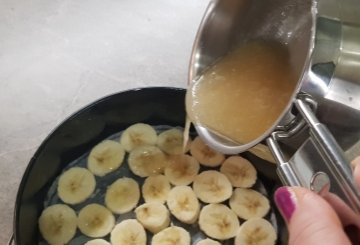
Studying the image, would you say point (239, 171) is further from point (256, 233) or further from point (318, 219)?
point (318, 219)

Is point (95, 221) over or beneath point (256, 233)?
beneath

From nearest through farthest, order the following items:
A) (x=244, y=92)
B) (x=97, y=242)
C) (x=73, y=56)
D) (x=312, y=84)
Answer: (x=312, y=84) → (x=244, y=92) → (x=97, y=242) → (x=73, y=56)

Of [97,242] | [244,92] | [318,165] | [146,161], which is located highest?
[318,165]

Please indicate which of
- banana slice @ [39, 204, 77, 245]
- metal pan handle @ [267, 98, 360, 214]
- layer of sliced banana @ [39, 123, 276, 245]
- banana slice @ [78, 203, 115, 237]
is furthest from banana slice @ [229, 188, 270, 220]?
metal pan handle @ [267, 98, 360, 214]

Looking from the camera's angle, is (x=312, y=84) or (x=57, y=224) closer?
(x=312, y=84)

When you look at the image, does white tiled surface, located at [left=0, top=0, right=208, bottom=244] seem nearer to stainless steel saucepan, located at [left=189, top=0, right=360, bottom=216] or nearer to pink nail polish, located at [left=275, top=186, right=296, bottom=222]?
stainless steel saucepan, located at [left=189, top=0, right=360, bottom=216]

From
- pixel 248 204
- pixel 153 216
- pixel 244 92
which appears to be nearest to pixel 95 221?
pixel 153 216

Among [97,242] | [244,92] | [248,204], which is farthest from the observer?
[248,204]
